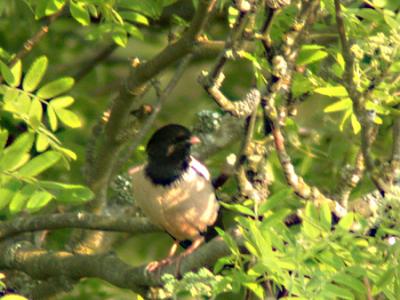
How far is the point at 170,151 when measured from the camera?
8.28m

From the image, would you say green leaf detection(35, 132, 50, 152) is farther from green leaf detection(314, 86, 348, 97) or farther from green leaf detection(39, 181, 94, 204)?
green leaf detection(314, 86, 348, 97)

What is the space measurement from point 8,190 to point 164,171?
2.04 meters

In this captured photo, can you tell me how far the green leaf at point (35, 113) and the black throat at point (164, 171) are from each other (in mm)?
1544

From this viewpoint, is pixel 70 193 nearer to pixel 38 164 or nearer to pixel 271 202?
pixel 38 164

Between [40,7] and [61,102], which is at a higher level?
[40,7]

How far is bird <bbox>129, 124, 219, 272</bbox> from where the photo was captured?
25.5 feet

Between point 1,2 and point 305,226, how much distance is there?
8.40 feet

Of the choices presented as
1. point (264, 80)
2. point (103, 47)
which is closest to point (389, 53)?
point (264, 80)

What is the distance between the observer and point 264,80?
6.34m

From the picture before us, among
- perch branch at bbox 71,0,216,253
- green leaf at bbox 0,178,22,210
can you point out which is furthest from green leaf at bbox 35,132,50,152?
perch branch at bbox 71,0,216,253

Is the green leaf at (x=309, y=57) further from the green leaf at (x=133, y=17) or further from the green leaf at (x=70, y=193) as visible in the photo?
the green leaf at (x=70, y=193)

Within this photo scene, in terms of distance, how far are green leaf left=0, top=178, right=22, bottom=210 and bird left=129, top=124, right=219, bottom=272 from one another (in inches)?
60.4

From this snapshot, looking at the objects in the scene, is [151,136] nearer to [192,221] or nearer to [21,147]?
[192,221]

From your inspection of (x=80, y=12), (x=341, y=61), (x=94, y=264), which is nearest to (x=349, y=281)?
(x=341, y=61)
